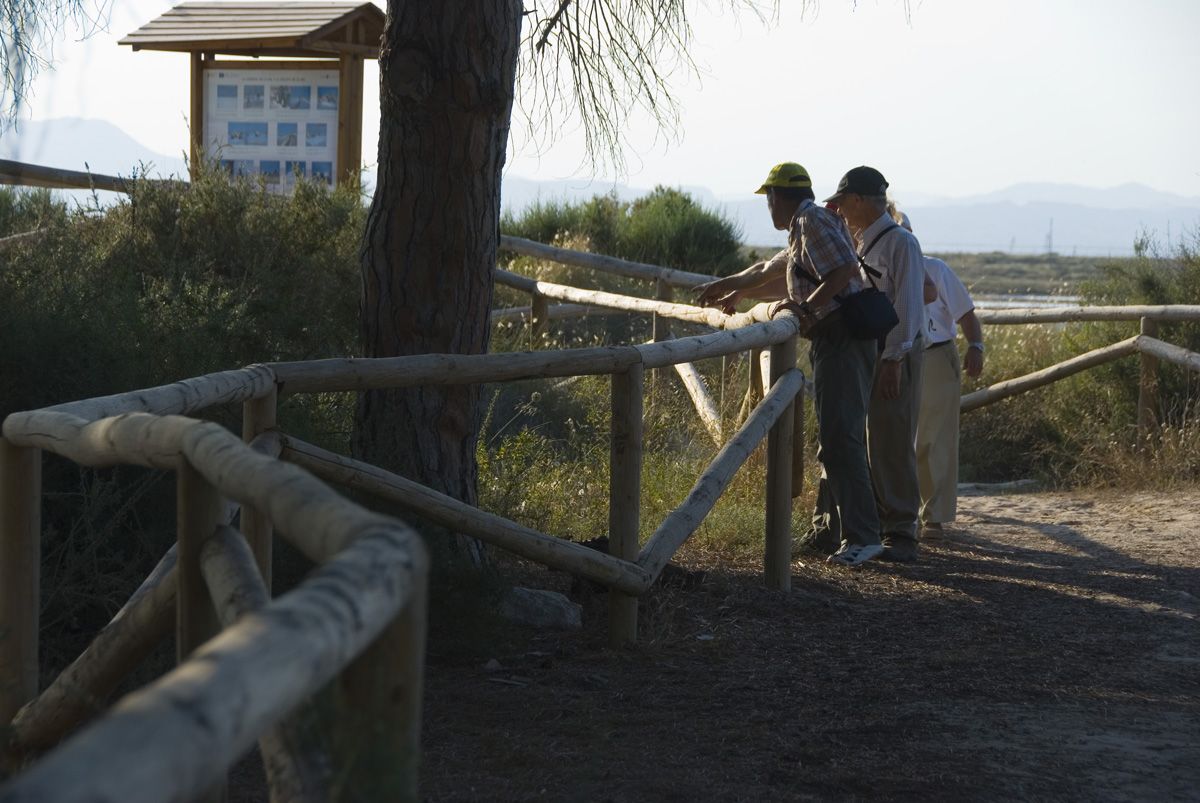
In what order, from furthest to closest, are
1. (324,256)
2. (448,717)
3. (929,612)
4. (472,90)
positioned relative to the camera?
1. (324,256)
2. (929,612)
3. (472,90)
4. (448,717)

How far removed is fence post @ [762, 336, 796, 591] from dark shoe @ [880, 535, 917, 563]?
0.93m

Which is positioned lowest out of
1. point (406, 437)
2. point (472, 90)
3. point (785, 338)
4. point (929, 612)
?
point (929, 612)

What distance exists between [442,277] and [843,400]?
211cm

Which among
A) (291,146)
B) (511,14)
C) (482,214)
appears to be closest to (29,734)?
(482,214)

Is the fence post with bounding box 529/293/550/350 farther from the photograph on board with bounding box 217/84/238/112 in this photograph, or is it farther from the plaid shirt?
the plaid shirt

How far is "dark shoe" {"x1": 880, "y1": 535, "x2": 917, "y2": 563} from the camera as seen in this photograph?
632 centimetres

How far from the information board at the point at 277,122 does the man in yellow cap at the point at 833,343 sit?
21.4 ft

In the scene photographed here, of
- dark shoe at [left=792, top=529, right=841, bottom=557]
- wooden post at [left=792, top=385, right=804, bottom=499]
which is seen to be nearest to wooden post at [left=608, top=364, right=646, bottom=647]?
wooden post at [left=792, top=385, right=804, bottom=499]

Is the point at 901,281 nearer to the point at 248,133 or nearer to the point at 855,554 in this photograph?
the point at 855,554

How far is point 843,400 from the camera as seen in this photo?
5973mm

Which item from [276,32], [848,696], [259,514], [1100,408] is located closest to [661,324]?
[1100,408]

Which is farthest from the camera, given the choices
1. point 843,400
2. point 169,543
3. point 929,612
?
point 843,400

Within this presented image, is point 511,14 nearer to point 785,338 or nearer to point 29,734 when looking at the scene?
point 785,338

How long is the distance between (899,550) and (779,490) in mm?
1095
